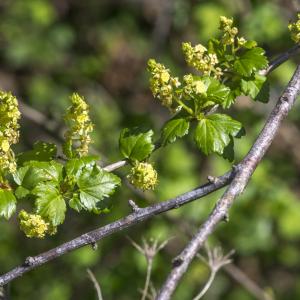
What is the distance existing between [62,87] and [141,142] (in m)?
3.90

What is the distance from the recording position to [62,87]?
603cm

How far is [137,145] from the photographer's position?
86.7 inches

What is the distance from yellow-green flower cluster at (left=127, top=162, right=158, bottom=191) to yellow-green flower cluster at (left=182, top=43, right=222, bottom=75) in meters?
0.32

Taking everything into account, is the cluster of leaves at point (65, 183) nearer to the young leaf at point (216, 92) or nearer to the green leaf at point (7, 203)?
the green leaf at point (7, 203)

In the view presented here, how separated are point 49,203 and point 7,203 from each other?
0.12 m

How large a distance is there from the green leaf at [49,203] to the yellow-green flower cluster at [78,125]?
0.14m

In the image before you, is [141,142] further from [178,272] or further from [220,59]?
[178,272]

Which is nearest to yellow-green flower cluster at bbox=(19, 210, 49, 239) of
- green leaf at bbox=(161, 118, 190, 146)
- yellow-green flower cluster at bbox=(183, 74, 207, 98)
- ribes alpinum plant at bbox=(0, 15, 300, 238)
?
ribes alpinum plant at bbox=(0, 15, 300, 238)

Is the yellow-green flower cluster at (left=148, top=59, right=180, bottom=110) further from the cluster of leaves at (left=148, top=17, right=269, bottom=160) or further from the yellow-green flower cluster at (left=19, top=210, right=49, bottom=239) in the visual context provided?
the yellow-green flower cluster at (left=19, top=210, right=49, bottom=239)

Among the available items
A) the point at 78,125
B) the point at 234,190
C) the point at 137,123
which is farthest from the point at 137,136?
the point at 137,123

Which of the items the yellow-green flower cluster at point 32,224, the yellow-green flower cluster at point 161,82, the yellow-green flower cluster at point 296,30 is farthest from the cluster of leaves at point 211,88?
the yellow-green flower cluster at point 32,224

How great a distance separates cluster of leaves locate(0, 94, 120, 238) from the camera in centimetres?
210

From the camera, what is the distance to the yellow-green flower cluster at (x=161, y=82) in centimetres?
210

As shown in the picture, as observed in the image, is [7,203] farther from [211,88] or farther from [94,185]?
[211,88]
